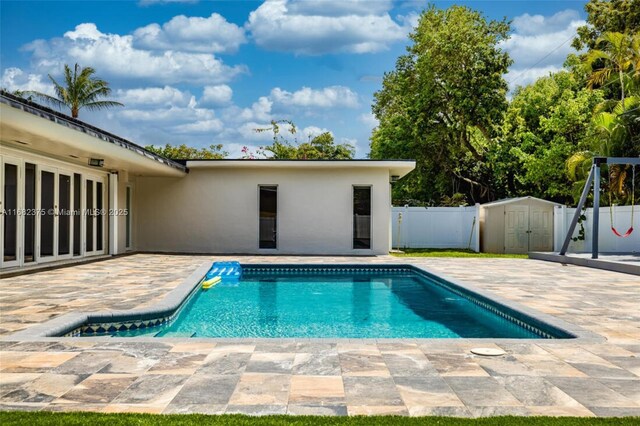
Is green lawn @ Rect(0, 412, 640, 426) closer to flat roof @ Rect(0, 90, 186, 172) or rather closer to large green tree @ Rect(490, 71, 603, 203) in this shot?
flat roof @ Rect(0, 90, 186, 172)

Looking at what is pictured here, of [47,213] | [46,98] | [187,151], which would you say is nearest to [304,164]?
[47,213]

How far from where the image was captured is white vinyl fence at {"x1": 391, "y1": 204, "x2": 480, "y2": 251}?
18734 mm

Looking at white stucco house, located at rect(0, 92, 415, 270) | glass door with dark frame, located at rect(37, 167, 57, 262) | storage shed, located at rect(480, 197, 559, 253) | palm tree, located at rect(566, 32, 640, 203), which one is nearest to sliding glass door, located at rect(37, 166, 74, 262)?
glass door with dark frame, located at rect(37, 167, 57, 262)

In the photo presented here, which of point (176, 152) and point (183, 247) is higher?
point (176, 152)

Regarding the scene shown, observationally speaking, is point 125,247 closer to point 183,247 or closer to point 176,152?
point 183,247

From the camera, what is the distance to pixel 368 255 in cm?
1583

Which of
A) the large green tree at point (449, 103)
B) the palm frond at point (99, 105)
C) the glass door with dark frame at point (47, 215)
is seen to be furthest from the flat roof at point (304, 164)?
the palm frond at point (99, 105)

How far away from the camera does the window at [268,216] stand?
16.2 metres

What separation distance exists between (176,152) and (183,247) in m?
21.7

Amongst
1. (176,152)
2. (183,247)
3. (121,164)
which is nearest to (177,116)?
(176,152)

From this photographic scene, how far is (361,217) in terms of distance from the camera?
16094mm

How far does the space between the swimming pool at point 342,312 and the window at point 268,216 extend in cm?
423

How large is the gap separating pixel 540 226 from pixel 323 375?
51.5ft

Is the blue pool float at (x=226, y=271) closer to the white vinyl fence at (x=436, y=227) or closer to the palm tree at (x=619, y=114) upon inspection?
the white vinyl fence at (x=436, y=227)
